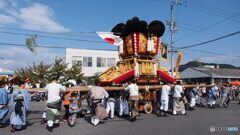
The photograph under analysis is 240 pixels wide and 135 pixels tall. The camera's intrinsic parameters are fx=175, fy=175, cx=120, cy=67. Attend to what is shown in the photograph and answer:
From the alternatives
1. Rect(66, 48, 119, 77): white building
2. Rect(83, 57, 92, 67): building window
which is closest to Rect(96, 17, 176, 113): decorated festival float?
Rect(66, 48, 119, 77): white building

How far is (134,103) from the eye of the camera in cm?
687

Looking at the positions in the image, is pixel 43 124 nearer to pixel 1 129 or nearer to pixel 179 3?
pixel 1 129

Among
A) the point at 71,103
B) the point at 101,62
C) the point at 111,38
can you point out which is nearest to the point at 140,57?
the point at 111,38

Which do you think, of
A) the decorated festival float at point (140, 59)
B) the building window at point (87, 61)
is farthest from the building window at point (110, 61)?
the decorated festival float at point (140, 59)

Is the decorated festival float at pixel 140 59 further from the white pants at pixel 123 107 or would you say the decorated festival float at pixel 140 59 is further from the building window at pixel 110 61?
the building window at pixel 110 61

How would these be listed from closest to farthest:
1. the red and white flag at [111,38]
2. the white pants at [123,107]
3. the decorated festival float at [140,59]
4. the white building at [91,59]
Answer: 1. the white pants at [123,107]
2. the decorated festival float at [140,59]
3. the red and white flag at [111,38]
4. the white building at [91,59]

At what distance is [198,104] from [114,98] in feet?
22.2

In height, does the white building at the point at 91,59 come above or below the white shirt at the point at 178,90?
above

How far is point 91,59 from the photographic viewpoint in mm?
24953

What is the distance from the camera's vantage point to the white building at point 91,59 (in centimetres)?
2366

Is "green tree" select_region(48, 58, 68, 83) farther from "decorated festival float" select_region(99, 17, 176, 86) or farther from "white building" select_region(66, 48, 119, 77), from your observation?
"decorated festival float" select_region(99, 17, 176, 86)

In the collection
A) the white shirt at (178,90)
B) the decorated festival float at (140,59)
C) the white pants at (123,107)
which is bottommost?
the white pants at (123,107)

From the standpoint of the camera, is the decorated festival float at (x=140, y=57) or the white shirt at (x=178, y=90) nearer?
the white shirt at (x=178, y=90)

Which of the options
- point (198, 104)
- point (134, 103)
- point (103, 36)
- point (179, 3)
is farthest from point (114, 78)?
point (179, 3)
